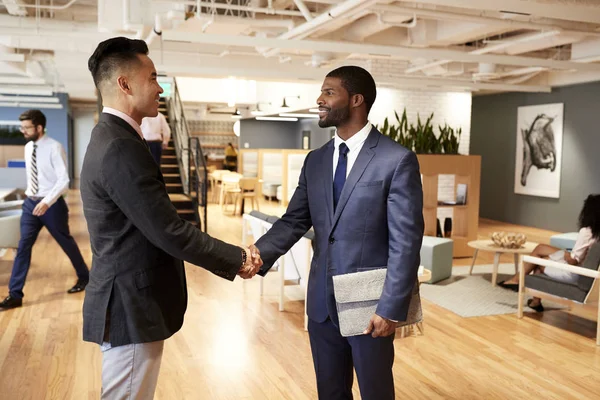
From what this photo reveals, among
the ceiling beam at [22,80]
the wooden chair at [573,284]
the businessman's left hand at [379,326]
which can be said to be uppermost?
the ceiling beam at [22,80]

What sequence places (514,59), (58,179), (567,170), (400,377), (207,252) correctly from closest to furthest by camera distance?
(207,252), (400,377), (58,179), (514,59), (567,170)

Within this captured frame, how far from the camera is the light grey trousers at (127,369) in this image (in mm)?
1935

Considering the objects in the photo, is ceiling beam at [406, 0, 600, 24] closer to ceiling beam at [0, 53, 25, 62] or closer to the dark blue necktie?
the dark blue necktie

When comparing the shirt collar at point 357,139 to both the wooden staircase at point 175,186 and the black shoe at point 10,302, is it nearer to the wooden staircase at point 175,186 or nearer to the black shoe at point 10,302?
the black shoe at point 10,302

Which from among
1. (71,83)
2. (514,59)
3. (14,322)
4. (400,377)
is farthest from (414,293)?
(71,83)

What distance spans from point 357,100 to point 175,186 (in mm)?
8933

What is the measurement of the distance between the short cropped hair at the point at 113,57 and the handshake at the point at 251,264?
779mm

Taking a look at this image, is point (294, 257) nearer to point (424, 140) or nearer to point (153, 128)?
point (424, 140)

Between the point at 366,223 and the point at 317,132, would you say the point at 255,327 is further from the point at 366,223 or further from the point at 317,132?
the point at 317,132

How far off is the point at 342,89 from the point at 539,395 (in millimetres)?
2558

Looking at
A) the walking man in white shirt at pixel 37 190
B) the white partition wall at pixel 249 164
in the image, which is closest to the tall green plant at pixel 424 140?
the walking man in white shirt at pixel 37 190

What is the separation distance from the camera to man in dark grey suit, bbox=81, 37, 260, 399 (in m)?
1.80

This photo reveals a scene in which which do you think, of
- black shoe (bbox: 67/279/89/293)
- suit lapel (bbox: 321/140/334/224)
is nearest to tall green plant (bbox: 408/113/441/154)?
black shoe (bbox: 67/279/89/293)

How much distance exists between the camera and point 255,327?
16.4 feet
